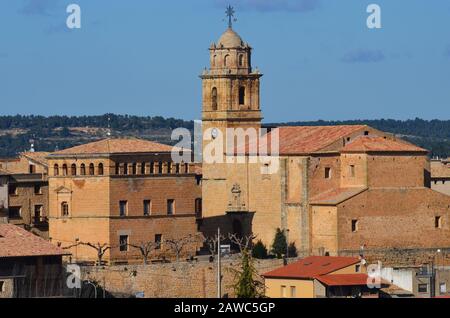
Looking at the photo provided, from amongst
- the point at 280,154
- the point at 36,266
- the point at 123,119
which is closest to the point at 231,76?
the point at 280,154

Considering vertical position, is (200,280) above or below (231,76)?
below

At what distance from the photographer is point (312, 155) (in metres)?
60.4

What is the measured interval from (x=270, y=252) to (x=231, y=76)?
1031cm

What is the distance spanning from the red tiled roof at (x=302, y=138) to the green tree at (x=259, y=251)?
386 cm

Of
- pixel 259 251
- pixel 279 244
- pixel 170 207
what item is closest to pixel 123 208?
pixel 170 207

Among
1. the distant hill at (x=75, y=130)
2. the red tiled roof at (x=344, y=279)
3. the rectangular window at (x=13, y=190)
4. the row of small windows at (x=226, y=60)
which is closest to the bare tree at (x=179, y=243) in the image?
the rectangular window at (x=13, y=190)

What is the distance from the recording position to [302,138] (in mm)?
63000

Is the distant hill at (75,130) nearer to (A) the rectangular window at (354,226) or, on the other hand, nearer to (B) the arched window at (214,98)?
(B) the arched window at (214,98)

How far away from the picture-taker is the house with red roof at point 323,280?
159 ft

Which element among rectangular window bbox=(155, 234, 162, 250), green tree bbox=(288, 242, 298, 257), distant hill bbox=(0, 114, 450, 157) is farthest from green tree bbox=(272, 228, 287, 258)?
distant hill bbox=(0, 114, 450, 157)

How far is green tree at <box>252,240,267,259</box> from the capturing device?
5834 centimetres

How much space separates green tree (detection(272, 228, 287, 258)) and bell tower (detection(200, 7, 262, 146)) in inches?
324
